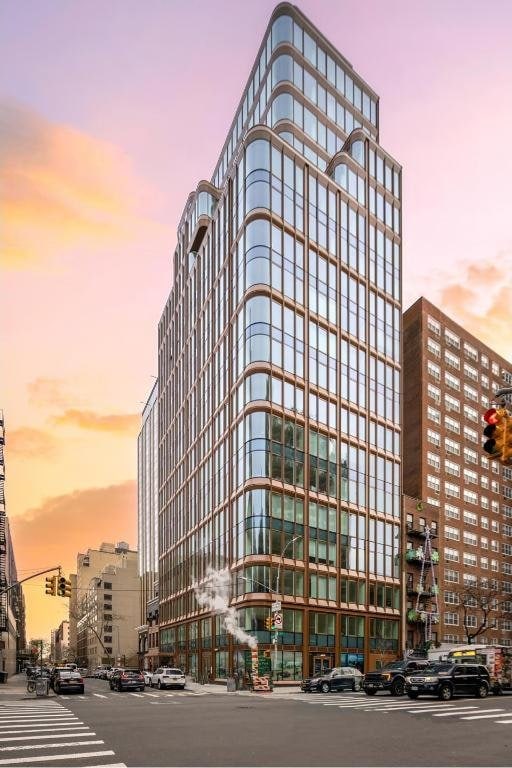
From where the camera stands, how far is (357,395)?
78.2 metres

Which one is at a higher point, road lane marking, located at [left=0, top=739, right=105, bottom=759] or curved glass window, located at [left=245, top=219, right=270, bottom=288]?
curved glass window, located at [left=245, top=219, right=270, bottom=288]

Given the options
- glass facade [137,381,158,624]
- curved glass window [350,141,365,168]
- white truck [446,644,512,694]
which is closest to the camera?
white truck [446,644,512,694]

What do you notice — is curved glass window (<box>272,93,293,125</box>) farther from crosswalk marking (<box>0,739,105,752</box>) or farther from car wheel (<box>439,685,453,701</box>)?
crosswalk marking (<box>0,739,105,752</box>)

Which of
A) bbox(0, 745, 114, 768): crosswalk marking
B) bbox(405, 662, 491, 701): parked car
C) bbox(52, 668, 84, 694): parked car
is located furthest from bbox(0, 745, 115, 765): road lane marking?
bbox(52, 668, 84, 694): parked car

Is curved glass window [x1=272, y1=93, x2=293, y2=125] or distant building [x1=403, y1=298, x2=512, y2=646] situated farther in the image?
distant building [x1=403, y1=298, x2=512, y2=646]

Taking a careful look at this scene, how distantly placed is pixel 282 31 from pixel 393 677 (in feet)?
203

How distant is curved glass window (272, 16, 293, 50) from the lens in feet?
255

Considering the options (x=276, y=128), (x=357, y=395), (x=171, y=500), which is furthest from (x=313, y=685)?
(x=171, y=500)

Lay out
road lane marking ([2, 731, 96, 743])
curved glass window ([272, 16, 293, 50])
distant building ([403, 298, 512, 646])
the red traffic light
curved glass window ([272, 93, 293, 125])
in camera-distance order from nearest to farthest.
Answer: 1. the red traffic light
2. road lane marking ([2, 731, 96, 743])
3. curved glass window ([272, 93, 293, 125])
4. curved glass window ([272, 16, 293, 50])
5. distant building ([403, 298, 512, 646])

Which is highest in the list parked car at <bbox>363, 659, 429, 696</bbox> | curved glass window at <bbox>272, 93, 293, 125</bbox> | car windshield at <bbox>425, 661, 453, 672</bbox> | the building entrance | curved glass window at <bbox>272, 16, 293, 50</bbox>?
curved glass window at <bbox>272, 16, 293, 50</bbox>

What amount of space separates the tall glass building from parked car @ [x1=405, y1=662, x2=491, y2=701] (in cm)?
2547

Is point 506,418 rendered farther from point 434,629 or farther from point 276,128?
point 434,629

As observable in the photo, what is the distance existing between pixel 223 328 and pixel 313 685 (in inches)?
1549

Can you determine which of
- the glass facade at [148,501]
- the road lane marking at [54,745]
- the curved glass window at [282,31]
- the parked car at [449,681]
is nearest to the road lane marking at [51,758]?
the road lane marking at [54,745]
